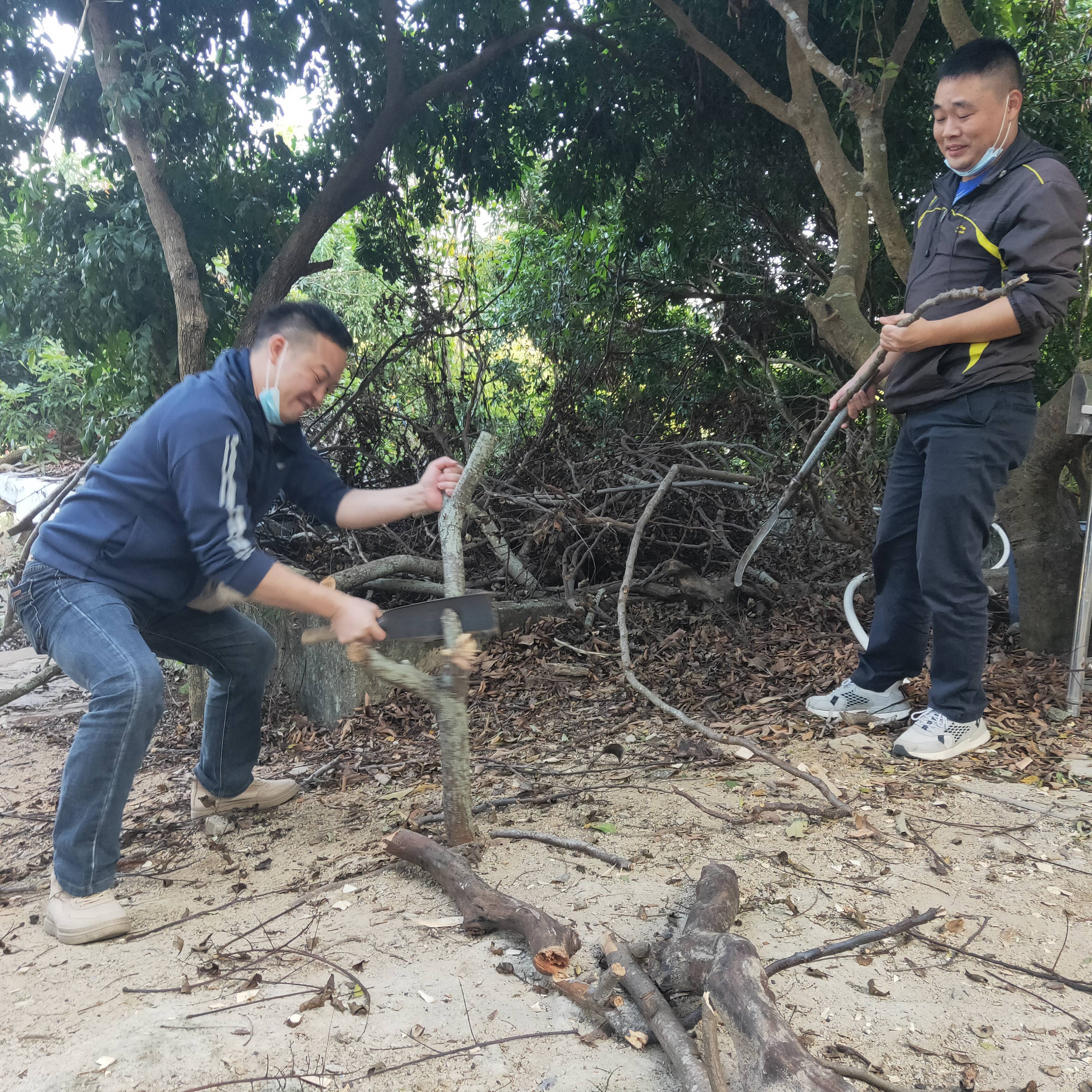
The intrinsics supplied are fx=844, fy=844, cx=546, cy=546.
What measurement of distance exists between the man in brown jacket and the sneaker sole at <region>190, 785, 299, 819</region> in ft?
7.57

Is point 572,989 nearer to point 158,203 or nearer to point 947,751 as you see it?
point 947,751

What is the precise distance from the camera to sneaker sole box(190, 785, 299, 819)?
10.3ft

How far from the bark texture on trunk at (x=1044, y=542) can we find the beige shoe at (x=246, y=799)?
354cm

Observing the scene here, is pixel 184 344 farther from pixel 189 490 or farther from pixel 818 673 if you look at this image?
pixel 818 673

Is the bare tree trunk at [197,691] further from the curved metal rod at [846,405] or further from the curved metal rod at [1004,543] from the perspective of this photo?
the curved metal rod at [1004,543]

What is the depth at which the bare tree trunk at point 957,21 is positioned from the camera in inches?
167

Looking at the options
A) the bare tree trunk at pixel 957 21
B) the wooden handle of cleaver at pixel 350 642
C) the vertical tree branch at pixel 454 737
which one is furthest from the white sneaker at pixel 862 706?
the bare tree trunk at pixel 957 21

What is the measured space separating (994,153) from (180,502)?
114 inches

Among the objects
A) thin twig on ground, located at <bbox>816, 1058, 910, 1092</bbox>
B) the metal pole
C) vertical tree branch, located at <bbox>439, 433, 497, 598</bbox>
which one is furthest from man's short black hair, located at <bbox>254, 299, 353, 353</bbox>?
the metal pole

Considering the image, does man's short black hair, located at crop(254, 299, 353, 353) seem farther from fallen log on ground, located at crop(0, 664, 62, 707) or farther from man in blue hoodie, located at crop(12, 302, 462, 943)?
fallen log on ground, located at crop(0, 664, 62, 707)

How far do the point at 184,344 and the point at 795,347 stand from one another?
5.12 m

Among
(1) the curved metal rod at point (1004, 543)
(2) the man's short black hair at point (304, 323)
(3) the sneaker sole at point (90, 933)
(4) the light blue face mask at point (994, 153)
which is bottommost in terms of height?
(3) the sneaker sole at point (90, 933)

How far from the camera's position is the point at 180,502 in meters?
2.30

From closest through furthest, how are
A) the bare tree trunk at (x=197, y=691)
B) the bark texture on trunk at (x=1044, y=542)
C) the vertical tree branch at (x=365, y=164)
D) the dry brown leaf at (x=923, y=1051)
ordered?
1. the dry brown leaf at (x=923, y=1051)
2. the bark texture on trunk at (x=1044, y=542)
3. the bare tree trunk at (x=197, y=691)
4. the vertical tree branch at (x=365, y=164)
